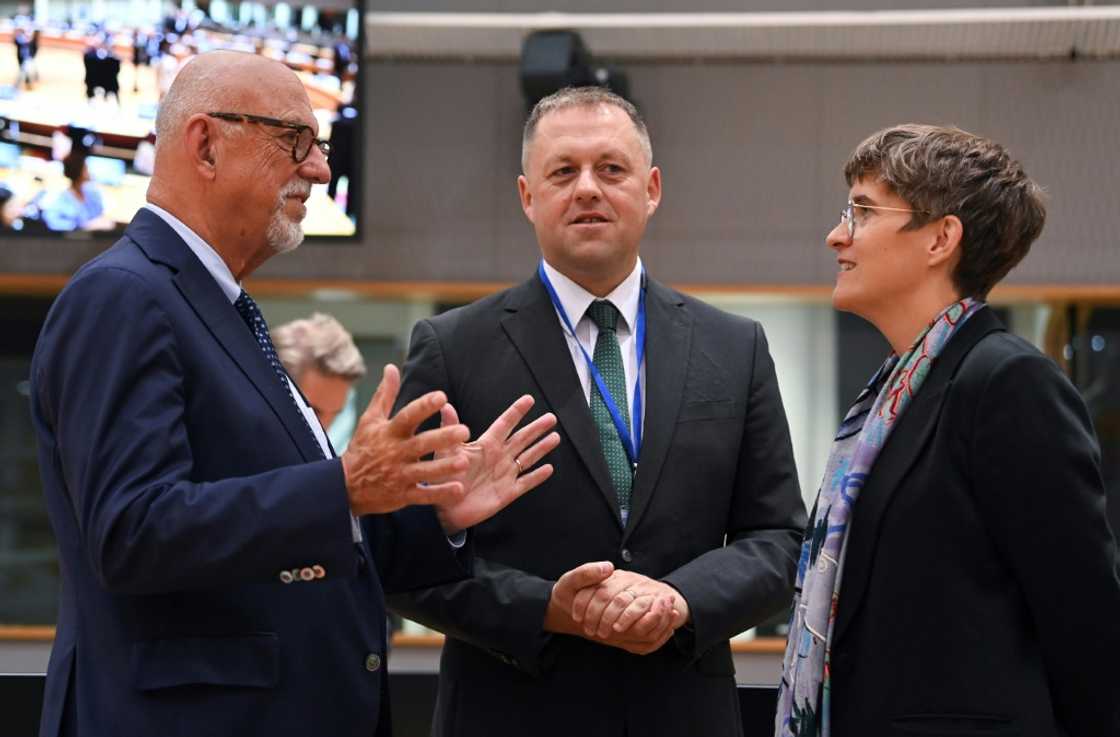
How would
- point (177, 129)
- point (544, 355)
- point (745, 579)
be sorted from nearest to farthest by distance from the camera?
point (177, 129) < point (745, 579) < point (544, 355)

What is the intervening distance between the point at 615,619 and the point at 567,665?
0.74 feet

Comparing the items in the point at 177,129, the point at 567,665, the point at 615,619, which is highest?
the point at 177,129

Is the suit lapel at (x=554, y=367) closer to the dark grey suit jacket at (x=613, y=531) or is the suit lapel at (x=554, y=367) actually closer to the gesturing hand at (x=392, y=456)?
the dark grey suit jacket at (x=613, y=531)

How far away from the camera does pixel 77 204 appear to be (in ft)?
19.3

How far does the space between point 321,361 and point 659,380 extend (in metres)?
1.69

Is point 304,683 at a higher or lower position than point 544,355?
lower

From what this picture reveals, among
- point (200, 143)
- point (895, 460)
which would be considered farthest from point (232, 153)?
point (895, 460)

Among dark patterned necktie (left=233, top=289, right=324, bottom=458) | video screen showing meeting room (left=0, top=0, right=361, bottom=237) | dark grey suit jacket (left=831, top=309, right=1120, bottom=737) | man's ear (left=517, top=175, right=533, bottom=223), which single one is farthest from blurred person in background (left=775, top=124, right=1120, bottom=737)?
video screen showing meeting room (left=0, top=0, right=361, bottom=237)

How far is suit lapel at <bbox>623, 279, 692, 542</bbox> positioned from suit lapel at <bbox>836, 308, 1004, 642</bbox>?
17.0 inches

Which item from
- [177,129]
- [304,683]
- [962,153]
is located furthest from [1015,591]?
[177,129]

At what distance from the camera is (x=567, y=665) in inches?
92.2

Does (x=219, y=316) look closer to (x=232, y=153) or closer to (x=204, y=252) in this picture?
(x=204, y=252)

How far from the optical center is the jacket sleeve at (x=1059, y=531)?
6.09ft

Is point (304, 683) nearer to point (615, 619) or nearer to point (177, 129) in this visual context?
point (615, 619)
